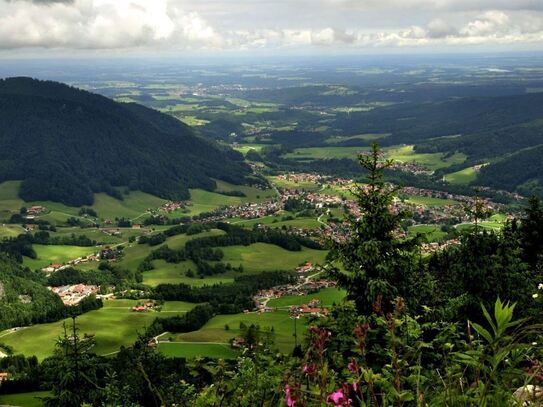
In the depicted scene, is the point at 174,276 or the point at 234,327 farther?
the point at 174,276

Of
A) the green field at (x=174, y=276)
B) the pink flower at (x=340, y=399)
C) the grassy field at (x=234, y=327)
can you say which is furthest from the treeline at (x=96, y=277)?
the pink flower at (x=340, y=399)

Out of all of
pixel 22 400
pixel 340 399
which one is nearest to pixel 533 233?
pixel 340 399

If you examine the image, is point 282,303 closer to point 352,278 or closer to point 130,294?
point 130,294

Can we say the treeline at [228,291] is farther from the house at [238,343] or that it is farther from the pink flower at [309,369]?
the pink flower at [309,369]

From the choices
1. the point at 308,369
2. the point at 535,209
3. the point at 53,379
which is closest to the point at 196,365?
the point at 308,369

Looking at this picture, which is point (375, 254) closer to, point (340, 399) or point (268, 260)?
point (340, 399)

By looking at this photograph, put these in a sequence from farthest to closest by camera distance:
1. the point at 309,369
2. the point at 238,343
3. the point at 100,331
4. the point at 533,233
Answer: the point at 100,331, the point at 533,233, the point at 238,343, the point at 309,369
